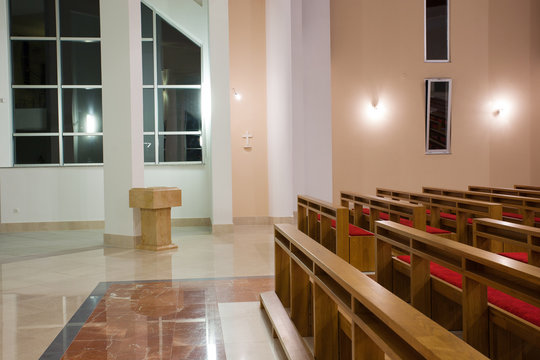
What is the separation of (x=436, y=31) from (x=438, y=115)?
160 cm

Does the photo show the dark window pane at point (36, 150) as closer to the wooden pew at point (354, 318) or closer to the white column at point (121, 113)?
the white column at point (121, 113)

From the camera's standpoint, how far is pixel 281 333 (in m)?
2.91

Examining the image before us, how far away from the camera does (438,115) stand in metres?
9.54

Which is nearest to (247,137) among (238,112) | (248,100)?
(238,112)

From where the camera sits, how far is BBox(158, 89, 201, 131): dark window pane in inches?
379

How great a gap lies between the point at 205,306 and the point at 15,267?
3001 mm

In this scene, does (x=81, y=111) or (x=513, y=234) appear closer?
(x=513, y=234)

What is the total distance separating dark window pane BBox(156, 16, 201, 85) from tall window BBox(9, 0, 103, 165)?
3.99ft

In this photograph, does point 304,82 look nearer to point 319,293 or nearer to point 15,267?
point 15,267

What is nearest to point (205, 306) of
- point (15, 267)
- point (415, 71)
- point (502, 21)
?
point (15, 267)

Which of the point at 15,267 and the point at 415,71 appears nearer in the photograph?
the point at 15,267

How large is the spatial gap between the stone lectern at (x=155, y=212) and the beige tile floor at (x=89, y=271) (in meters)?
0.22

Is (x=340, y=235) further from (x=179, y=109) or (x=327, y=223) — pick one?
(x=179, y=109)

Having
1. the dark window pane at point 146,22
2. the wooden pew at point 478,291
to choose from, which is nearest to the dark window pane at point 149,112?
the dark window pane at point 146,22
